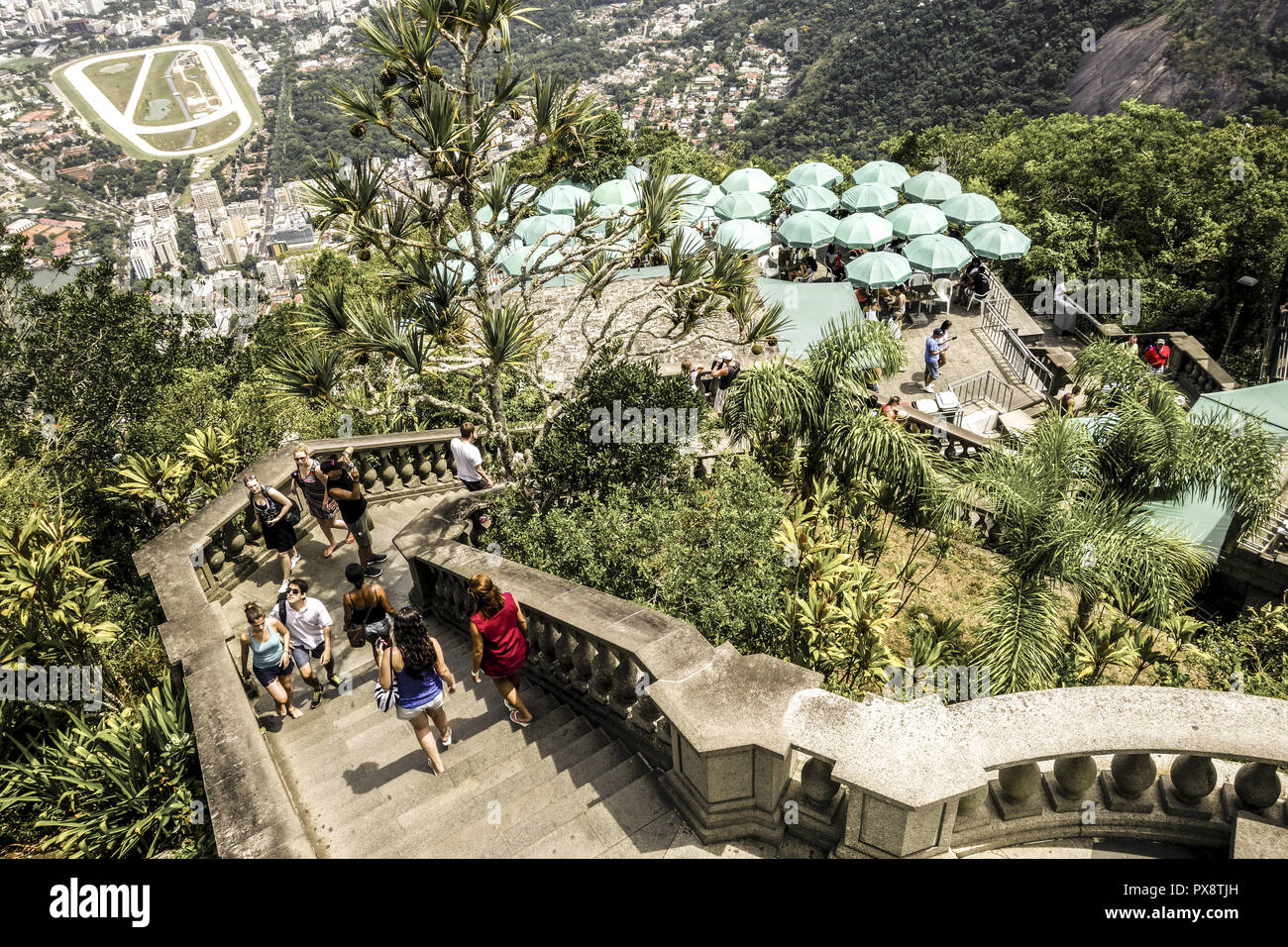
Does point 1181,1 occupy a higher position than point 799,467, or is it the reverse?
point 1181,1

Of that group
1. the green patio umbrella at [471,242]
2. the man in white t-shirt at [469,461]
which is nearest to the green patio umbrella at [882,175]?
the green patio umbrella at [471,242]

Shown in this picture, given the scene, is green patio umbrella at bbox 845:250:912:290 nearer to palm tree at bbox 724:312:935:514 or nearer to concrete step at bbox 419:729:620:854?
palm tree at bbox 724:312:935:514

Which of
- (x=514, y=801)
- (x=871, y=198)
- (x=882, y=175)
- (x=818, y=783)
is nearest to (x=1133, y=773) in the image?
(x=818, y=783)
